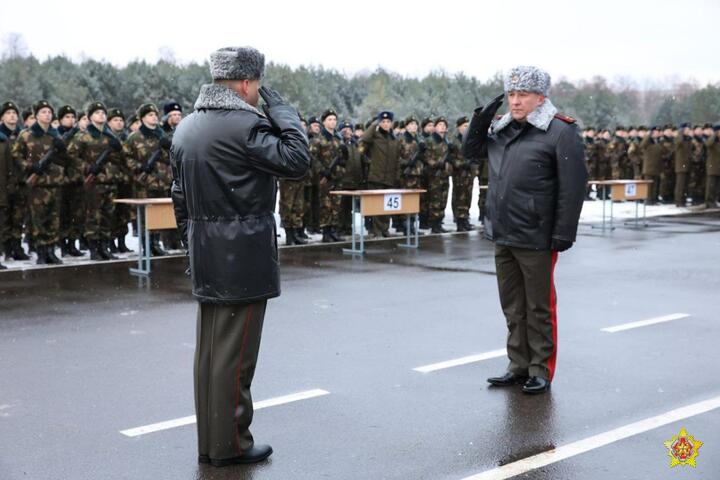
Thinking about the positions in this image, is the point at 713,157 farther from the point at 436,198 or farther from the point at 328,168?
the point at 328,168

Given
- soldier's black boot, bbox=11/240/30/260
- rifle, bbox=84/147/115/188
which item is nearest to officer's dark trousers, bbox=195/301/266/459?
rifle, bbox=84/147/115/188

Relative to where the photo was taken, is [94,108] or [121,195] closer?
[94,108]

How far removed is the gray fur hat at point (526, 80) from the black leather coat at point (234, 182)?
1.91 metres

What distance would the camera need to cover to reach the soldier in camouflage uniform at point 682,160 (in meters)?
24.6

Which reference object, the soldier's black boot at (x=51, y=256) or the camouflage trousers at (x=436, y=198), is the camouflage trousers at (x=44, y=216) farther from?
the camouflage trousers at (x=436, y=198)

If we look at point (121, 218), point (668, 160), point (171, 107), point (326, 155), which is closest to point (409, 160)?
point (326, 155)

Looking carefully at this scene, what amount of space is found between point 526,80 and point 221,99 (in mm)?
2299

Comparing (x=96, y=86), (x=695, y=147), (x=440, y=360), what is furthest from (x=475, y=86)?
(x=440, y=360)

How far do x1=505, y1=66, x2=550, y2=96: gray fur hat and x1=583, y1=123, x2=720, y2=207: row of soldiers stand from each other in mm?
18646

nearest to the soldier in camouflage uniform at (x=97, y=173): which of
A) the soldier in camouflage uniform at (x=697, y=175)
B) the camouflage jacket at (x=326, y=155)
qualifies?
the camouflage jacket at (x=326, y=155)

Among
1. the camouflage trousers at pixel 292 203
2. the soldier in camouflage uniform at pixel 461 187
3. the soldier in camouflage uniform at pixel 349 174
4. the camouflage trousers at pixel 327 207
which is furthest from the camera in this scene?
the soldier in camouflage uniform at pixel 461 187

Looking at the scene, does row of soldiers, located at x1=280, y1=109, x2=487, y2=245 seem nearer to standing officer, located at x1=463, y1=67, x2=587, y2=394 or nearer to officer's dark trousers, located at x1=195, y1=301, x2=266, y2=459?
standing officer, located at x1=463, y1=67, x2=587, y2=394

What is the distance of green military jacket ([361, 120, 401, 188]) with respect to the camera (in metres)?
16.5

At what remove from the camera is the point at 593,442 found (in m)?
5.07
